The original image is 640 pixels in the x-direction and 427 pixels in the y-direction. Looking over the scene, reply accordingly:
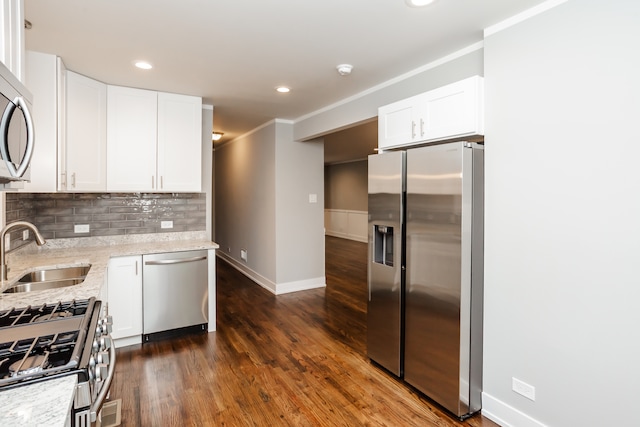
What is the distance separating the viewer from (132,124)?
3.51 meters

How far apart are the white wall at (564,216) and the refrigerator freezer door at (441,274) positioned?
0.59 feet

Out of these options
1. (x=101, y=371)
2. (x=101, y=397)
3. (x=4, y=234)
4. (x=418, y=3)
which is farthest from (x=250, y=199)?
(x=101, y=397)

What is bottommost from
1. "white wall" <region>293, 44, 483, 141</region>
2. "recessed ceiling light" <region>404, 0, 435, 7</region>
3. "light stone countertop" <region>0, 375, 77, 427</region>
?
"light stone countertop" <region>0, 375, 77, 427</region>

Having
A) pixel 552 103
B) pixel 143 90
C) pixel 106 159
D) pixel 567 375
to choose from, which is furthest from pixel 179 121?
pixel 567 375

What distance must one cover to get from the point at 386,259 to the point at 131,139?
276 centimetres

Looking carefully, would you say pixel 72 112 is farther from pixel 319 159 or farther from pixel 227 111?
pixel 319 159

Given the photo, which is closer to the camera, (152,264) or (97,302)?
(97,302)

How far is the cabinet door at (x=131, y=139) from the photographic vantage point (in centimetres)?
341

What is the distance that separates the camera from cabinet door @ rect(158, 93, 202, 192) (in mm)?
3652

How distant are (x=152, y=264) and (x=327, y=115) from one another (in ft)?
8.34

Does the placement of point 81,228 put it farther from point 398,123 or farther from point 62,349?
point 398,123

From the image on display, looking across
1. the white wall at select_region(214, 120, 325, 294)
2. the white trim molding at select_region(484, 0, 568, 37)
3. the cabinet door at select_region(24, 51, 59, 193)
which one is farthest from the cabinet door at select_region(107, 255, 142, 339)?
the white trim molding at select_region(484, 0, 568, 37)

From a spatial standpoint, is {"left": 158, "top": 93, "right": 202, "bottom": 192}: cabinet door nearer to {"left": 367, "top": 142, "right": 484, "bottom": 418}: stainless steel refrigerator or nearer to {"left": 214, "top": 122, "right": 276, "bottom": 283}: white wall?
{"left": 214, "top": 122, "right": 276, "bottom": 283}: white wall

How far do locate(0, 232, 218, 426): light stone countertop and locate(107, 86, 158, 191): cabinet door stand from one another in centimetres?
63
